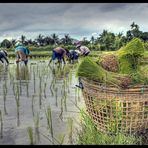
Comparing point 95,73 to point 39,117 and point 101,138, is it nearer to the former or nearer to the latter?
point 101,138

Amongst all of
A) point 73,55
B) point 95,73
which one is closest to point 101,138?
point 95,73

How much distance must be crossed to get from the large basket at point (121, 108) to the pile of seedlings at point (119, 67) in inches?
2.9

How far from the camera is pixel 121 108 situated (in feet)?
9.70

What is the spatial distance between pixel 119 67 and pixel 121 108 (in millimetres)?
550

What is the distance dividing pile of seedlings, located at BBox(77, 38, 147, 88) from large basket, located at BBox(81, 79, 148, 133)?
73 millimetres

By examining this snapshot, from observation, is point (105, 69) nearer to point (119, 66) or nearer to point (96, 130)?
point (119, 66)

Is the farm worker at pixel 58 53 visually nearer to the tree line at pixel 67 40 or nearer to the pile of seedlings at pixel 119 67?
the tree line at pixel 67 40

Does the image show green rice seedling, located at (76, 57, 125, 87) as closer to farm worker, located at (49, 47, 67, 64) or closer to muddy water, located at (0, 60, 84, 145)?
muddy water, located at (0, 60, 84, 145)

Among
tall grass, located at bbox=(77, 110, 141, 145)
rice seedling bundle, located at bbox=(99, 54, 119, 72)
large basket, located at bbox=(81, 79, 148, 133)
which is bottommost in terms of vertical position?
tall grass, located at bbox=(77, 110, 141, 145)

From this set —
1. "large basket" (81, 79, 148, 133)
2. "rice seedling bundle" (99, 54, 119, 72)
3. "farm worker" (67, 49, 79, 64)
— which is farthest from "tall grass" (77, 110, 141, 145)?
"farm worker" (67, 49, 79, 64)

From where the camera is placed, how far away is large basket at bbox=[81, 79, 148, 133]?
9.72ft

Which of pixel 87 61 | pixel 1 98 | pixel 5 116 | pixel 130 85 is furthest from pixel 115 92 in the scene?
pixel 1 98

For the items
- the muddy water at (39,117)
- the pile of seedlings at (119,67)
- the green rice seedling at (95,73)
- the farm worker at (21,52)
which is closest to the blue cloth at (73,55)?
the farm worker at (21,52)

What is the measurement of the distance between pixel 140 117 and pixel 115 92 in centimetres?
32
